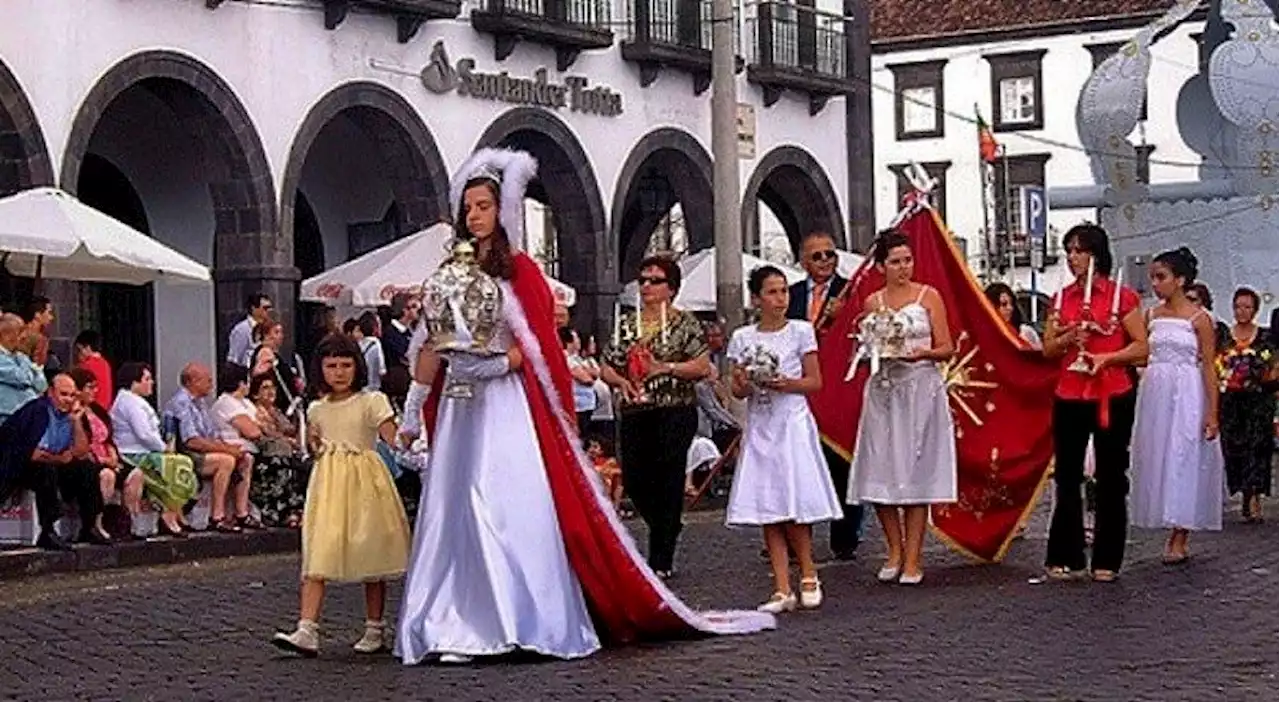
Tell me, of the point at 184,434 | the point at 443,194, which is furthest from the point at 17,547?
the point at 443,194

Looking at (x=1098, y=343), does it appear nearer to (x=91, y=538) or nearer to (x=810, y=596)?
(x=810, y=596)

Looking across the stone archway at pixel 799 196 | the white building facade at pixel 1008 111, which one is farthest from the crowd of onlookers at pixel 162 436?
the white building facade at pixel 1008 111

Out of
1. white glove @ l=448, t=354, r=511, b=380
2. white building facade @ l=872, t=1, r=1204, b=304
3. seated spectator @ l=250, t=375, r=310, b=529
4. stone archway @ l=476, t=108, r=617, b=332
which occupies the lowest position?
seated spectator @ l=250, t=375, r=310, b=529

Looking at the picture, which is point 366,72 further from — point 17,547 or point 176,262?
point 17,547

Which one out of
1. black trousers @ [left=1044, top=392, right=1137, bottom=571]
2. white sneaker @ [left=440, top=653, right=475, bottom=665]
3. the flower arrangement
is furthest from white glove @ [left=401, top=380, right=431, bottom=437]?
the flower arrangement

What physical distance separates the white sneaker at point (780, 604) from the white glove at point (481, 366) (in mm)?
2147

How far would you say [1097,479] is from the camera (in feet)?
45.1

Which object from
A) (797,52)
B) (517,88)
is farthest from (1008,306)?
(797,52)

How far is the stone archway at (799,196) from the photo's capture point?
116ft

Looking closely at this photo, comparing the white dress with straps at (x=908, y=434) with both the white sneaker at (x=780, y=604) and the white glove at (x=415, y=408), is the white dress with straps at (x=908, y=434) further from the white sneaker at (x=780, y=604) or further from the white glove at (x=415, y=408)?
the white glove at (x=415, y=408)

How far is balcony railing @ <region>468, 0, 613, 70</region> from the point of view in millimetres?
28406

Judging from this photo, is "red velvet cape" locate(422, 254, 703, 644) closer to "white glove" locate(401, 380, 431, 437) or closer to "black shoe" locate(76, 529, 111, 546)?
"white glove" locate(401, 380, 431, 437)

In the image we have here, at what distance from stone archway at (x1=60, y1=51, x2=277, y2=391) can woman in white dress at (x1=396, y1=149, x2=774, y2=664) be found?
1281 cm

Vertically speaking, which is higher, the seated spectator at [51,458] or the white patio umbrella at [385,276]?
the white patio umbrella at [385,276]
